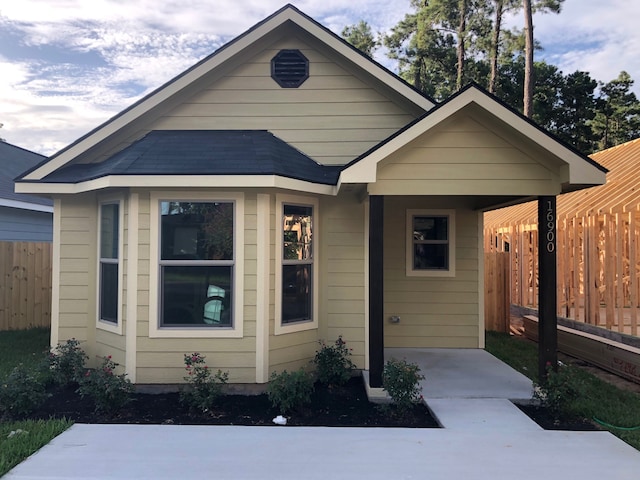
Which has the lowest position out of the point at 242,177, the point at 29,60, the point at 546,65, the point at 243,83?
the point at 242,177

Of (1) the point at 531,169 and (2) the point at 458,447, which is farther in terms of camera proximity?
(1) the point at 531,169

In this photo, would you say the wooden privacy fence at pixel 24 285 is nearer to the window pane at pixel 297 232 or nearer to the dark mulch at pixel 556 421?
the window pane at pixel 297 232

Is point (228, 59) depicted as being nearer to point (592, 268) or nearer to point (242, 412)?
point (242, 412)

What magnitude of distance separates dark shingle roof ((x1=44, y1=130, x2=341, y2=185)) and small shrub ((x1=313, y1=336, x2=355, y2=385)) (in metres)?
2.35

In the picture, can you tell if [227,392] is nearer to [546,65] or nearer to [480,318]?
[480,318]

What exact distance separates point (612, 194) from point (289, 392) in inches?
360

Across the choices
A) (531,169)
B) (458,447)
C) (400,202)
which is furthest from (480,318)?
(458,447)

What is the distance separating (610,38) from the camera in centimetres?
2361

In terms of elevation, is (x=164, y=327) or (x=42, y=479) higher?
A: (x=164, y=327)

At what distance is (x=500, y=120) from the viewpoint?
5148 mm

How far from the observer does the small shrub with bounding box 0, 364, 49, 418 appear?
15.7 feet

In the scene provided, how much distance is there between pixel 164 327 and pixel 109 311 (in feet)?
3.59

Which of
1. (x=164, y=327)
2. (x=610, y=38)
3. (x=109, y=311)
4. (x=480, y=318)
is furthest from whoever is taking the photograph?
(x=610, y=38)

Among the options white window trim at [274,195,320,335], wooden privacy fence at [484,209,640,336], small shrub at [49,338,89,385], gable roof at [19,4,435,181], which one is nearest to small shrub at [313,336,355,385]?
white window trim at [274,195,320,335]
